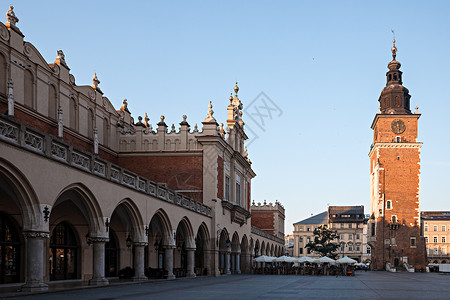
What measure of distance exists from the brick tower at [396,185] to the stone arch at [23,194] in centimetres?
7906

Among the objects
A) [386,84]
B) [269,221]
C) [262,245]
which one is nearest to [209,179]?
[262,245]

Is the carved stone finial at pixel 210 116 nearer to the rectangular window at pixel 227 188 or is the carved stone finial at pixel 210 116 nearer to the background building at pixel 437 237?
the rectangular window at pixel 227 188

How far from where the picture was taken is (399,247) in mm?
95000

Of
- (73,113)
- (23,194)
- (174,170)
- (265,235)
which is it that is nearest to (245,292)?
(23,194)

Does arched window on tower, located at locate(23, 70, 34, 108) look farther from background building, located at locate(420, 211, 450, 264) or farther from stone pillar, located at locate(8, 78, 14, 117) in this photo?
background building, located at locate(420, 211, 450, 264)

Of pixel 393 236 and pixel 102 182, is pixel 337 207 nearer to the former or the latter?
pixel 393 236

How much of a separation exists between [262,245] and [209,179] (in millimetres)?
34558

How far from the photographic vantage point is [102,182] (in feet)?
90.1

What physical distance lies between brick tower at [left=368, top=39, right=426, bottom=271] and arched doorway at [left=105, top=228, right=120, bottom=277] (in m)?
62.8

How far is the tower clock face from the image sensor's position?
3890 inches

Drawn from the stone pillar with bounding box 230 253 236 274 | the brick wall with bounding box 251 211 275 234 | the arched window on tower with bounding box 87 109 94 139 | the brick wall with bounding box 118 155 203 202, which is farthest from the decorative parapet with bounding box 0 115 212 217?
the brick wall with bounding box 251 211 275 234

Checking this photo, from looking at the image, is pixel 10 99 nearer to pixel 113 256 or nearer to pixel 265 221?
pixel 113 256

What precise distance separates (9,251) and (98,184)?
18.0 feet

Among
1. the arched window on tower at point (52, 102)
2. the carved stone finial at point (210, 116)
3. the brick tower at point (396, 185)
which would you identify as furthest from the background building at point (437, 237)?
the arched window on tower at point (52, 102)
